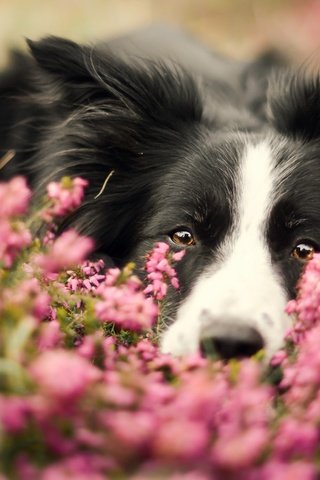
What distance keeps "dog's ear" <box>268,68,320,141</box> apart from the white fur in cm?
25

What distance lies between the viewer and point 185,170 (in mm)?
2512

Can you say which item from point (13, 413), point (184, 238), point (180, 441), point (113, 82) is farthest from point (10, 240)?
point (113, 82)

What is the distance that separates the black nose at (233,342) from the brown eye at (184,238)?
668 millimetres

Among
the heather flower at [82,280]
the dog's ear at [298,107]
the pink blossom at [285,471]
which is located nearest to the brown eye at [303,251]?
the dog's ear at [298,107]

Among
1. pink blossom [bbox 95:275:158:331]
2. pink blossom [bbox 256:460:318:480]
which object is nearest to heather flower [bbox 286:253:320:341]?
pink blossom [bbox 95:275:158:331]

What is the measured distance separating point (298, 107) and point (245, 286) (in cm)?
106

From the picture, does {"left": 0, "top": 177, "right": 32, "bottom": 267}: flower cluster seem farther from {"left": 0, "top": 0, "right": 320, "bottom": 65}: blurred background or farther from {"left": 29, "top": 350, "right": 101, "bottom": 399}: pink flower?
{"left": 0, "top": 0, "right": 320, "bottom": 65}: blurred background

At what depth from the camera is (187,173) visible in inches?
97.9

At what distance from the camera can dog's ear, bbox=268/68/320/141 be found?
2643mm

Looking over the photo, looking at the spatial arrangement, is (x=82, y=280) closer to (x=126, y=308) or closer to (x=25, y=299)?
(x=126, y=308)

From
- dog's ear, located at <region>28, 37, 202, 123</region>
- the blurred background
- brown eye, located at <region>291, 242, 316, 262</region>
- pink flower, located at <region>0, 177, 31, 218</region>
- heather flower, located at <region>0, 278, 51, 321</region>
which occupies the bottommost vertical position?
heather flower, located at <region>0, 278, 51, 321</region>

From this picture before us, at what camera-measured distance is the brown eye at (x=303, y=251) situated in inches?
88.9

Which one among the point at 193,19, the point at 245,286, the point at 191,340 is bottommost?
the point at 191,340

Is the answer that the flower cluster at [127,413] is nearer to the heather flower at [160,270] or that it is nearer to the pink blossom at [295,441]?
the pink blossom at [295,441]
